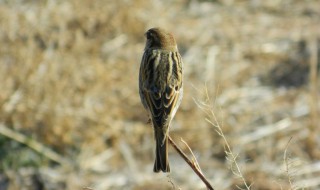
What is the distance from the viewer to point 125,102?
7746 millimetres

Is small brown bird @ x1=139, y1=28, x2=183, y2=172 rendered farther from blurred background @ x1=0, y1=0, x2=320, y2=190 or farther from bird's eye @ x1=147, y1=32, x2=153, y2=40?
blurred background @ x1=0, y1=0, x2=320, y2=190

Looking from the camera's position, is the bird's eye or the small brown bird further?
the bird's eye

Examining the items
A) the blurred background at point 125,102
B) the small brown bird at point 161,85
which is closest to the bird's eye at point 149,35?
the small brown bird at point 161,85

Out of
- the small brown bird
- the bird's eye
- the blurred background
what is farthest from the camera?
the blurred background

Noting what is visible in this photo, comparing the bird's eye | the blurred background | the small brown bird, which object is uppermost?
the blurred background

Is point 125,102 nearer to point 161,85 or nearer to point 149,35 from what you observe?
point 149,35

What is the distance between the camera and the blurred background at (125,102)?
691 centimetres

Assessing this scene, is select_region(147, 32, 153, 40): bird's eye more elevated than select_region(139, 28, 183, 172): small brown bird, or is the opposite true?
select_region(147, 32, 153, 40): bird's eye

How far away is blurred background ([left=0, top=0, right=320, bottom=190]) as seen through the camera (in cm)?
691

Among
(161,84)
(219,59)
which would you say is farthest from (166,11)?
(161,84)

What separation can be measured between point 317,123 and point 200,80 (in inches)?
54.9

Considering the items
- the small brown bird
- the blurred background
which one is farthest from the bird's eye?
the blurred background

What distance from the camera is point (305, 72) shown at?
366 inches

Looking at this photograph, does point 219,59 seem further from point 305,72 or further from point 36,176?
point 36,176
